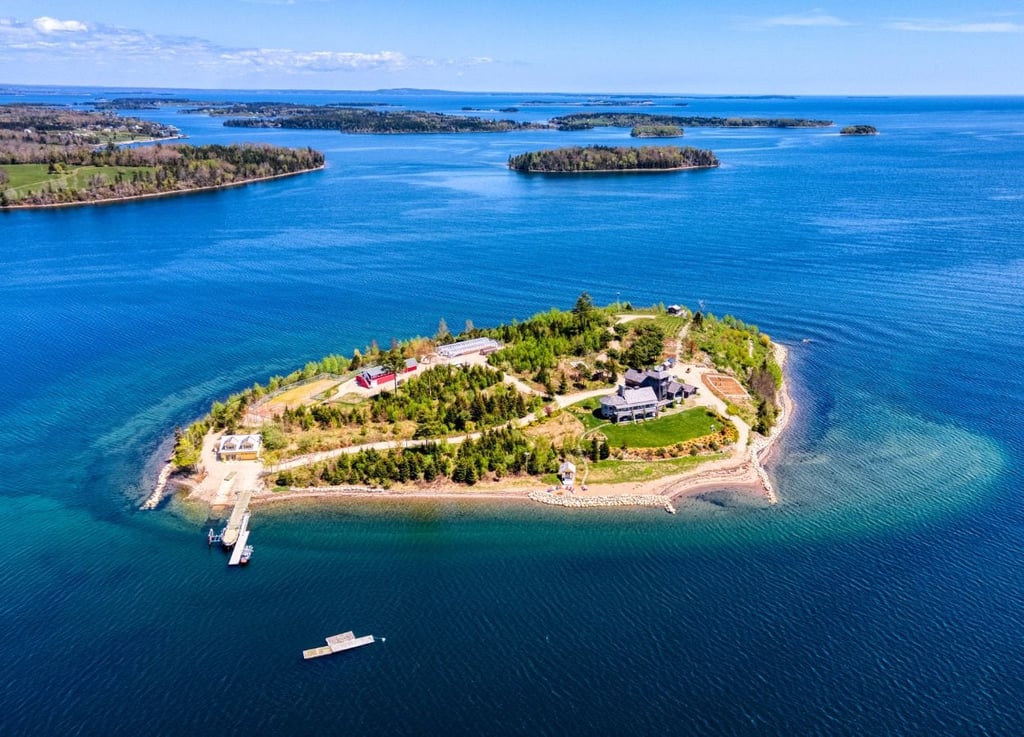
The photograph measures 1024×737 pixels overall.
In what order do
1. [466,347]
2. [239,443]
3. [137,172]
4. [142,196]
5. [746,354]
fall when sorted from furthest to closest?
[137,172] < [142,196] < [746,354] < [466,347] < [239,443]

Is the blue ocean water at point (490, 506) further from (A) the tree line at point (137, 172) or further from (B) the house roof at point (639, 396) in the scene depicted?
(A) the tree line at point (137, 172)

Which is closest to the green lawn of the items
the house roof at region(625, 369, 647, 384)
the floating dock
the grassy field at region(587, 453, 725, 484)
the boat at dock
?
the grassy field at region(587, 453, 725, 484)

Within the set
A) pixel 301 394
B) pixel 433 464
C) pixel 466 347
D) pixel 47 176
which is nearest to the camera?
pixel 433 464

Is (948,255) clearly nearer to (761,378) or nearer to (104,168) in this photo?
(761,378)

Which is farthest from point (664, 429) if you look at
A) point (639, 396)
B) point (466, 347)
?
point (466, 347)

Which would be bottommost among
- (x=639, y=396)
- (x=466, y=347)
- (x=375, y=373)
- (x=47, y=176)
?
(x=639, y=396)

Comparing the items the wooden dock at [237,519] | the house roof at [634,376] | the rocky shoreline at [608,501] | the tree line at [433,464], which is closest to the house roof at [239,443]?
the tree line at [433,464]

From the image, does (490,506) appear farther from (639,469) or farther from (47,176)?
(47,176)
